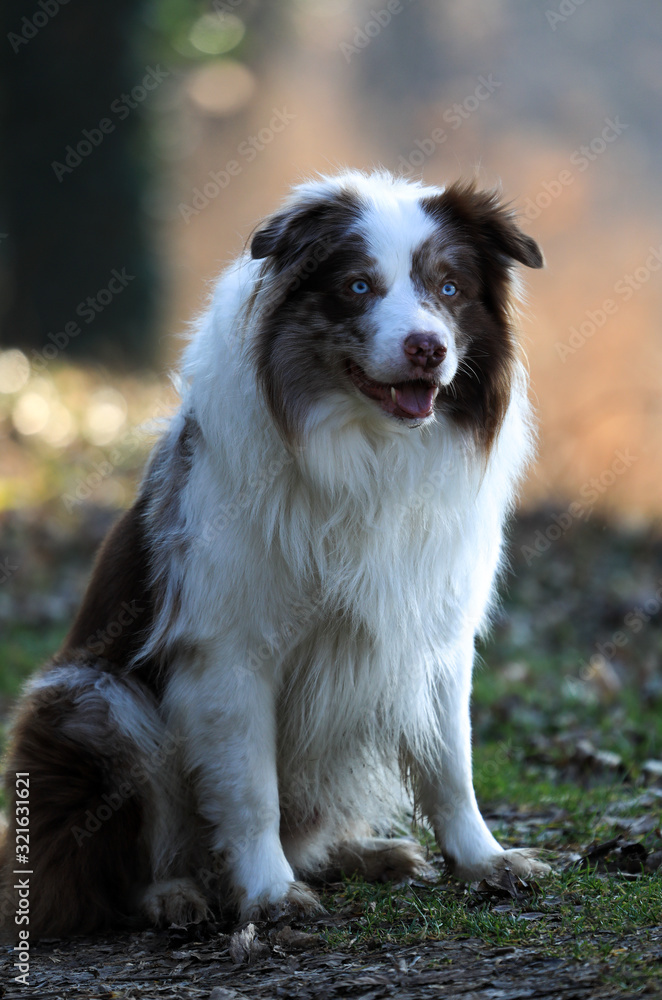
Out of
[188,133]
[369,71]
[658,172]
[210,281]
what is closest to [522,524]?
[210,281]

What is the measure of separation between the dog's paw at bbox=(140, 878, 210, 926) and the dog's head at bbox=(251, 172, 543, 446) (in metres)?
1.56

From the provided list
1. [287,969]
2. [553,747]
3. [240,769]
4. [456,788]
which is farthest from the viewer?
[553,747]

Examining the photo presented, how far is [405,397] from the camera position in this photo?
3.28 m

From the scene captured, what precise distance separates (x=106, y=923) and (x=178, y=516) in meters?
1.37

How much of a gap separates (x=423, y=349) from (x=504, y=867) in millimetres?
1755

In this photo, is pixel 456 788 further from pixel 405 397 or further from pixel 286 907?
pixel 405 397

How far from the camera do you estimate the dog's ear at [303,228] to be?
3352 mm

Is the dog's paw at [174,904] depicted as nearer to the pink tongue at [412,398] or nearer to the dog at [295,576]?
the dog at [295,576]

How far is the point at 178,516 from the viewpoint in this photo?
3500mm

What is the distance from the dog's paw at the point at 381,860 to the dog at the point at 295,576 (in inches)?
7.3

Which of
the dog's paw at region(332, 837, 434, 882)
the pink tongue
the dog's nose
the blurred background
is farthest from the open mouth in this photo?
the dog's paw at region(332, 837, 434, 882)

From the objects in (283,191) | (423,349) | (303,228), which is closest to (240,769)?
(423,349)

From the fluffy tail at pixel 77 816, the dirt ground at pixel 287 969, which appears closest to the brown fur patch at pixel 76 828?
the fluffy tail at pixel 77 816

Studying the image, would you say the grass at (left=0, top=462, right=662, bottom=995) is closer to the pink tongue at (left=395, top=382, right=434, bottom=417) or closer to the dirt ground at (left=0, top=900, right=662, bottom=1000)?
the dirt ground at (left=0, top=900, right=662, bottom=1000)
